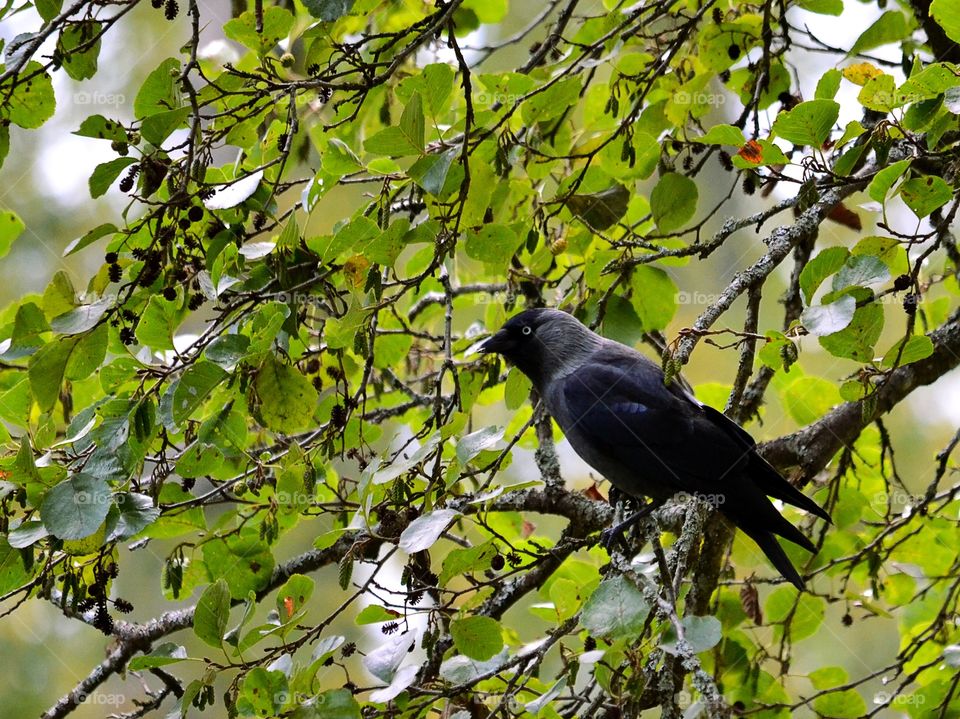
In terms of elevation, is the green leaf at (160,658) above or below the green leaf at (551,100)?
below

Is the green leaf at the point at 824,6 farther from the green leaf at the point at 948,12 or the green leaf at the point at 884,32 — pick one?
the green leaf at the point at 948,12

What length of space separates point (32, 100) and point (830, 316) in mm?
2680

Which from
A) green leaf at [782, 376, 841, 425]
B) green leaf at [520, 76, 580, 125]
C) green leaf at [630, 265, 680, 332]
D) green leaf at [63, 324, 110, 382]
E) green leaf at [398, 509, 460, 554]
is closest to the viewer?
green leaf at [398, 509, 460, 554]

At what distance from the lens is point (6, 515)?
281 centimetres

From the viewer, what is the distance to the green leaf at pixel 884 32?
13.2ft

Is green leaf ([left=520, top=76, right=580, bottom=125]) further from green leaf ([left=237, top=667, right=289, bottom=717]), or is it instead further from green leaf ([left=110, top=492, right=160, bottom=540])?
green leaf ([left=237, top=667, right=289, bottom=717])

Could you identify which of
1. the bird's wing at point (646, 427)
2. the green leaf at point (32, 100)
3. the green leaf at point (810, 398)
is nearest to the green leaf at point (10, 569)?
the green leaf at point (32, 100)

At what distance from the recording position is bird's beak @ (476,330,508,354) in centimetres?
404

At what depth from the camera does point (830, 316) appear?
2.64 m

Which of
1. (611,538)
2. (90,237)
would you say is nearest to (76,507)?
(90,237)

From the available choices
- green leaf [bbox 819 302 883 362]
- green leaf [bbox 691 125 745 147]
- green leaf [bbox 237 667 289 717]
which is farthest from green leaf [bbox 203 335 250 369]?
green leaf [bbox 819 302 883 362]

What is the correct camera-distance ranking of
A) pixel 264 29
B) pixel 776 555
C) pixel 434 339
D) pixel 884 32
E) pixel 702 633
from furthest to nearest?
pixel 434 339
pixel 884 32
pixel 776 555
pixel 264 29
pixel 702 633

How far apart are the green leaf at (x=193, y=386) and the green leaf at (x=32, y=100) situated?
3.82 feet

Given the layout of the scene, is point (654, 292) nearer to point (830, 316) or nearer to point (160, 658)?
point (830, 316)
